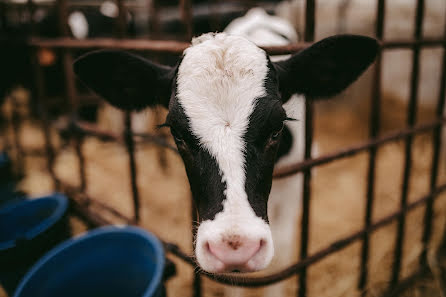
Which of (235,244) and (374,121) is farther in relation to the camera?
(374,121)

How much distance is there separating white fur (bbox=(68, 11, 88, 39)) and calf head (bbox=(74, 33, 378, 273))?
3756 millimetres

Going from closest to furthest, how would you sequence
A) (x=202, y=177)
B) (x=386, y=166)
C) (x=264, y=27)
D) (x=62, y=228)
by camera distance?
(x=202, y=177) → (x=62, y=228) → (x=264, y=27) → (x=386, y=166)

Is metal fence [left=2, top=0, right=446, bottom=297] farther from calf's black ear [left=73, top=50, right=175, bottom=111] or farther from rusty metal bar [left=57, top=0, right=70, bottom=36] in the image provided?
calf's black ear [left=73, top=50, right=175, bottom=111]

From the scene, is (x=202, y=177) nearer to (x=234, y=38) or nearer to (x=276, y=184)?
(x=234, y=38)

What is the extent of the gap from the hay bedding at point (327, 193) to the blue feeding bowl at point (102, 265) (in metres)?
0.58

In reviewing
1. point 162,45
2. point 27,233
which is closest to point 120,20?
point 162,45

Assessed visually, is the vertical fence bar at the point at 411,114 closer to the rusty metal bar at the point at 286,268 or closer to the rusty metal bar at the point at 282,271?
the rusty metal bar at the point at 286,268

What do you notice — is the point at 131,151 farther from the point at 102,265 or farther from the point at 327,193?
the point at 327,193

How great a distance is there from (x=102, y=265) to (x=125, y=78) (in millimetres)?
757

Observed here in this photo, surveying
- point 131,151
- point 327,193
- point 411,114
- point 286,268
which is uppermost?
point 411,114

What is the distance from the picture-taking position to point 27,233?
4.39 ft

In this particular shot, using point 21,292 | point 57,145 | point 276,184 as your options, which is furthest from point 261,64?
point 57,145

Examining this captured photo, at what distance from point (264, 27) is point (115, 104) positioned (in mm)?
1577

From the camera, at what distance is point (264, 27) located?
248cm
